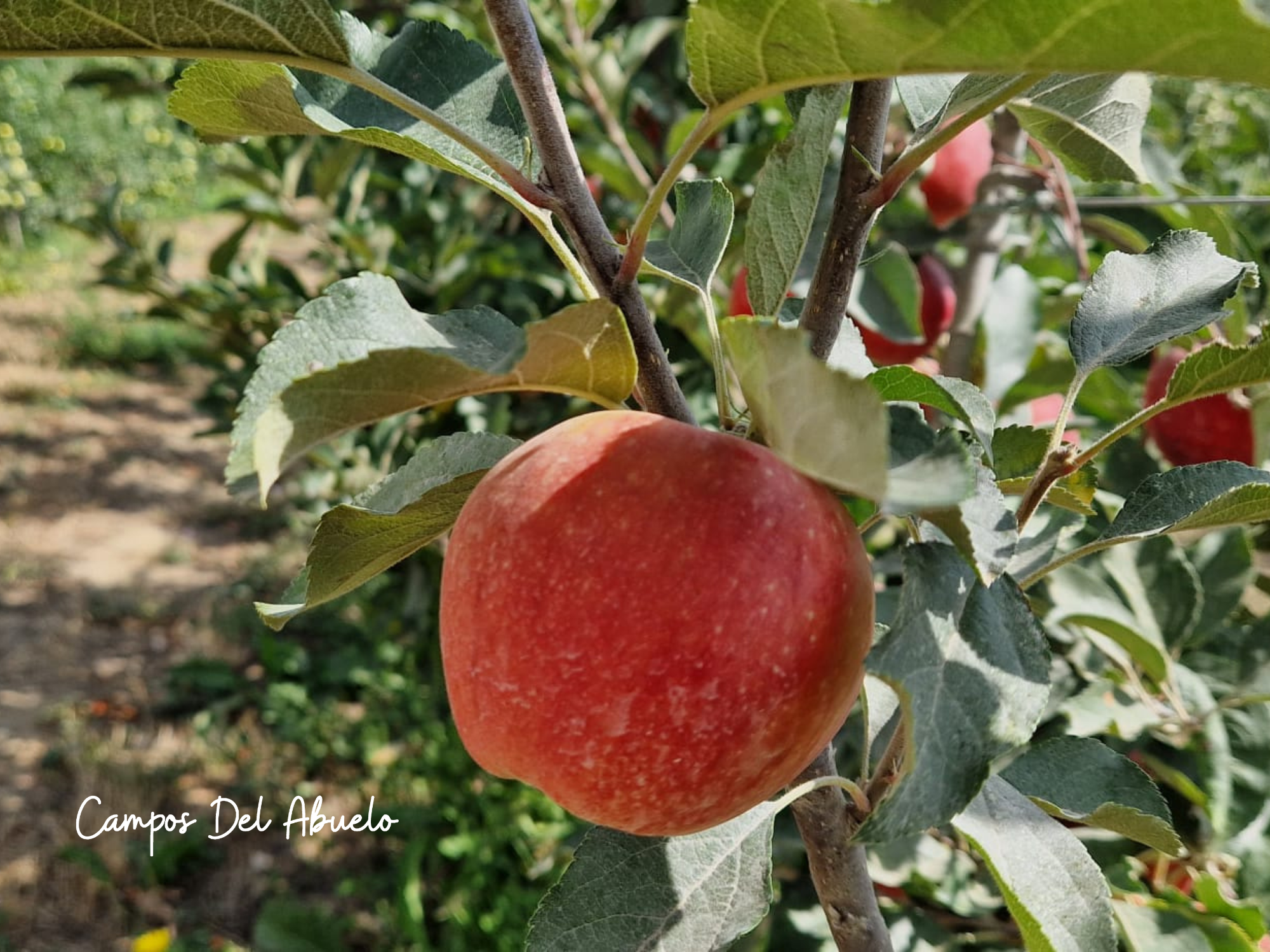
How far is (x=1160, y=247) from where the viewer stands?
576 millimetres

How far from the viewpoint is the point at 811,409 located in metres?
0.35

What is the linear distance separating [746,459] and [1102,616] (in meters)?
0.54

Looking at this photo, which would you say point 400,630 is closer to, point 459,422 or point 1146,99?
point 459,422

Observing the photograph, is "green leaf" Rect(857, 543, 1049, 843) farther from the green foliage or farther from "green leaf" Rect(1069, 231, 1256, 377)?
the green foliage

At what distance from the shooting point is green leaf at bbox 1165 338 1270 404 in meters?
0.46

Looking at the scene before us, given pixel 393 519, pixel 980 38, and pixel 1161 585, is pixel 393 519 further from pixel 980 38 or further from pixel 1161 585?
pixel 1161 585

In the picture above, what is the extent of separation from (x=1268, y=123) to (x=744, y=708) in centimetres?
204

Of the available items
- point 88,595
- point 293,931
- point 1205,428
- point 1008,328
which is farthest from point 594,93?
point 88,595

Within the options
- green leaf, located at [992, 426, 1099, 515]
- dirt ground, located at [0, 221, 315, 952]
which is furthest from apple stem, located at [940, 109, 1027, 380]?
dirt ground, located at [0, 221, 315, 952]

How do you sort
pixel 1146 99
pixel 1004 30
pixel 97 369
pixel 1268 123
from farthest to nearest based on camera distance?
1. pixel 97 369
2. pixel 1268 123
3. pixel 1146 99
4. pixel 1004 30

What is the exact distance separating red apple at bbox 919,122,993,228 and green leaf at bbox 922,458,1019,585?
0.76m

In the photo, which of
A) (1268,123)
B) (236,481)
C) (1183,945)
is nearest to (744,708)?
(236,481)

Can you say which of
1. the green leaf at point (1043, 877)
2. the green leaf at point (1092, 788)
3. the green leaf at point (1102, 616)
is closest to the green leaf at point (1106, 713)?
the green leaf at point (1102, 616)

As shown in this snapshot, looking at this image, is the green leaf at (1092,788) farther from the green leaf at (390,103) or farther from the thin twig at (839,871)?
the green leaf at (390,103)
